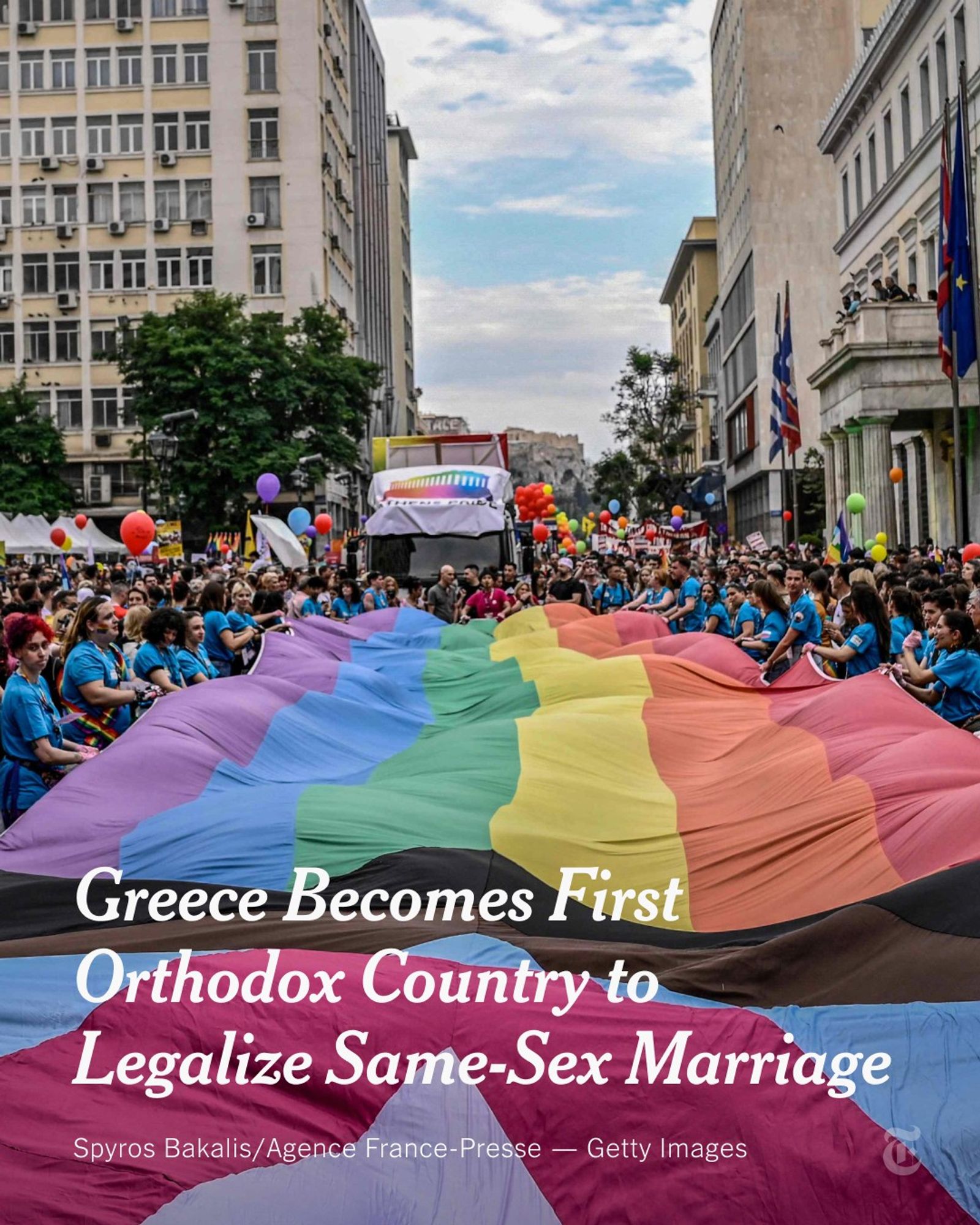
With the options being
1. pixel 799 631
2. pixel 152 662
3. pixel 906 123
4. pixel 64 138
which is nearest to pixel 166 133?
pixel 64 138

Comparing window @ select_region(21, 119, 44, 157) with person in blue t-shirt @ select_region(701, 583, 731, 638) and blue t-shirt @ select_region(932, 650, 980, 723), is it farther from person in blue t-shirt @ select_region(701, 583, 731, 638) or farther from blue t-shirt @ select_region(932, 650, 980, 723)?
blue t-shirt @ select_region(932, 650, 980, 723)

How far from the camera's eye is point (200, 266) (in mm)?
62438

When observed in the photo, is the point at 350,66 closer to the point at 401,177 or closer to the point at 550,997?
the point at 401,177

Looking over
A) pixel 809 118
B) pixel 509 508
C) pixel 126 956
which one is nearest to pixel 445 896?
pixel 126 956

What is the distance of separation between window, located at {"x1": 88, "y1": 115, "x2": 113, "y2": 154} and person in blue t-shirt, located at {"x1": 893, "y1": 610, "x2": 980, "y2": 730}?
58955 mm

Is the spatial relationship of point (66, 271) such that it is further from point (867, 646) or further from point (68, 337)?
point (867, 646)

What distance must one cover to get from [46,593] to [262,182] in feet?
157

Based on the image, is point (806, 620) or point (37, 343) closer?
point (806, 620)

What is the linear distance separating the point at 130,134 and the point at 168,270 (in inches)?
226

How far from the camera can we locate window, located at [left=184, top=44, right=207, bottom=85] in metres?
61.8

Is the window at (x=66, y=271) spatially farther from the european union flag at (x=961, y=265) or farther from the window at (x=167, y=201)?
the european union flag at (x=961, y=265)

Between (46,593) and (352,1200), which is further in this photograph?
(46,593)

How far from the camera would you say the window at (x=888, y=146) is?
151ft

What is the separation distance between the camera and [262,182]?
62.3 m
